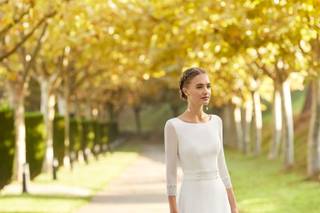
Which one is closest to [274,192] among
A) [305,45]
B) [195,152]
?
[305,45]

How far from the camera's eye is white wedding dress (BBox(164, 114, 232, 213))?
245 inches

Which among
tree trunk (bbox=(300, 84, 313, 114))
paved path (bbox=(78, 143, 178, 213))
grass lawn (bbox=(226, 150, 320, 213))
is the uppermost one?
tree trunk (bbox=(300, 84, 313, 114))

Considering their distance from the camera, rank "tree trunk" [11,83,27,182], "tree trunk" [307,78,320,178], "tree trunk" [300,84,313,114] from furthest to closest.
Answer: "tree trunk" [300,84,313,114] < "tree trunk" [307,78,320,178] < "tree trunk" [11,83,27,182]

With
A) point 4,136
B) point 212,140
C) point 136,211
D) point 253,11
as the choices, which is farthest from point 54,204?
point 212,140

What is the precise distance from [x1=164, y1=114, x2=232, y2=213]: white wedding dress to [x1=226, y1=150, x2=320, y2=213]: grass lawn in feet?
32.9

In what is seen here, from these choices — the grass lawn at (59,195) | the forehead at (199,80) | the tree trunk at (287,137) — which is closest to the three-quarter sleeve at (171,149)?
the forehead at (199,80)

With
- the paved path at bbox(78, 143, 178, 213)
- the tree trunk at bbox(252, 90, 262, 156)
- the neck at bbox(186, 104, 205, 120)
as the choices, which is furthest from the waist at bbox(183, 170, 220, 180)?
the tree trunk at bbox(252, 90, 262, 156)

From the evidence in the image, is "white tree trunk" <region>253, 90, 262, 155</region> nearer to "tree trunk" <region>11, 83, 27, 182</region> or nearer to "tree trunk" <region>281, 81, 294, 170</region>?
"tree trunk" <region>281, 81, 294, 170</region>

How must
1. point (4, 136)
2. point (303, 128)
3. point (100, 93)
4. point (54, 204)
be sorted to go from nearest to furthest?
1. point (54, 204)
2. point (4, 136)
3. point (303, 128)
4. point (100, 93)

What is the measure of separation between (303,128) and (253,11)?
97.7 feet

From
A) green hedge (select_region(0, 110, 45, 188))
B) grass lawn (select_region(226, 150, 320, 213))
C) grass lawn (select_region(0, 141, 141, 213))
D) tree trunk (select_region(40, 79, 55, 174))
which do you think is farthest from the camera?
tree trunk (select_region(40, 79, 55, 174))

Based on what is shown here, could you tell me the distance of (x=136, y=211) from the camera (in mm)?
17109

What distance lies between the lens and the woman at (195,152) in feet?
20.2

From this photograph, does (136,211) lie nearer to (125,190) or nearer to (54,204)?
(54,204)
